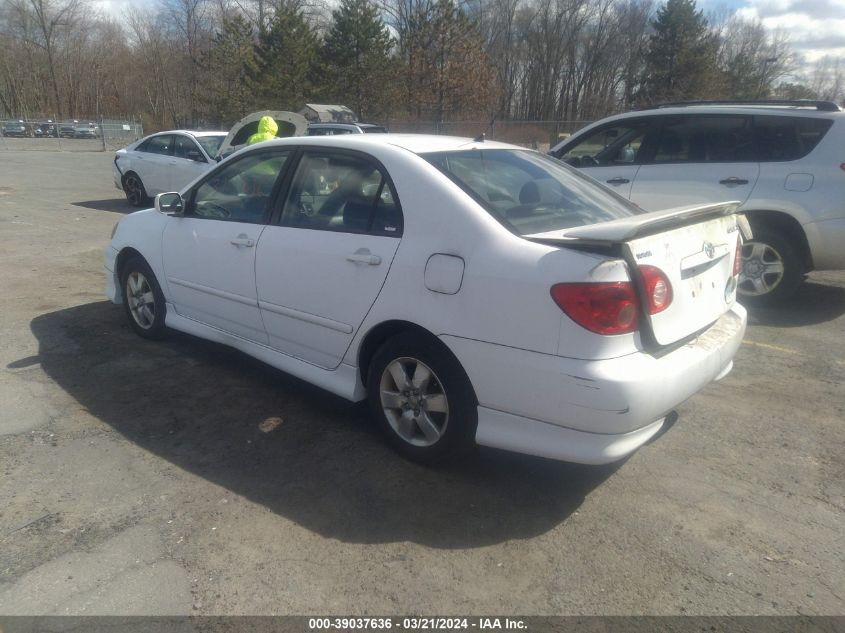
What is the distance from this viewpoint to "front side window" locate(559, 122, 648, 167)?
7.03 m

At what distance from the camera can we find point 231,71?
139 feet

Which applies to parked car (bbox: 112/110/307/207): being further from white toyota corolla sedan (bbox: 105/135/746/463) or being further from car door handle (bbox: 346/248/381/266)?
car door handle (bbox: 346/248/381/266)

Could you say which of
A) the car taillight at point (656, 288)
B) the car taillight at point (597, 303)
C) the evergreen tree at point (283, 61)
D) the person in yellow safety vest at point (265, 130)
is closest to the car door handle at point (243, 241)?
the car taillight at point (597, 303)

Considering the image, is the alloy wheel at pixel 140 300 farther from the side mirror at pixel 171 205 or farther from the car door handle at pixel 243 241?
the car door handle at pixel 243 241

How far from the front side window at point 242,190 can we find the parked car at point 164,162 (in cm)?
750

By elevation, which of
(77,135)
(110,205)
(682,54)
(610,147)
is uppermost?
(682,54)

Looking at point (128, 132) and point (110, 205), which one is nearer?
point (110, 205)

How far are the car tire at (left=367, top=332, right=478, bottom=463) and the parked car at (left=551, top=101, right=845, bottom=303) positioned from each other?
426 cm

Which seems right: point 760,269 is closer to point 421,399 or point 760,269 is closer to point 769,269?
point 769,269

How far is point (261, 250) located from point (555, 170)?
1.84m

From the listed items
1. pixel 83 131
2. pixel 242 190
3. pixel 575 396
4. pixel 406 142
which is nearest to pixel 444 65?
pixel 83 131

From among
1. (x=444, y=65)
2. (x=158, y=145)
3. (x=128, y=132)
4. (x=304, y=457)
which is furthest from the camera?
(x=444, y=65)

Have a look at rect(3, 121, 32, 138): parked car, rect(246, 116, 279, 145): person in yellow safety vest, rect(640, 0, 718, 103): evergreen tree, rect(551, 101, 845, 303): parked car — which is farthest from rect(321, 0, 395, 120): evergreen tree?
rect(551, 101, 845, 303): parked car

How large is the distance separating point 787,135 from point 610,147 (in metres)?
1.69
